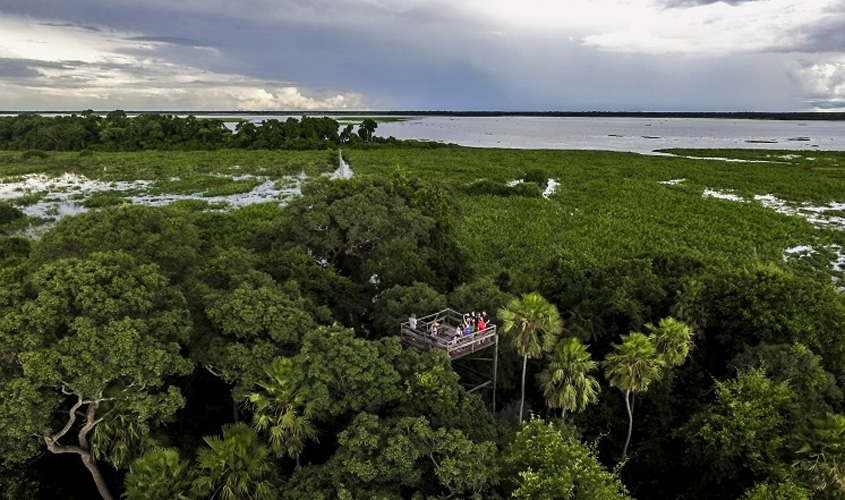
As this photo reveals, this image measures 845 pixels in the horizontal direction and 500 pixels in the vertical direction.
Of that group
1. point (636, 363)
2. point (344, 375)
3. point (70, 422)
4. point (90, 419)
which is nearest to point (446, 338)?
point (344, 375)

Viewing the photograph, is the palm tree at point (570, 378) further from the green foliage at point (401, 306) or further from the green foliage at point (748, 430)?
the green foliage at point (401, 306)

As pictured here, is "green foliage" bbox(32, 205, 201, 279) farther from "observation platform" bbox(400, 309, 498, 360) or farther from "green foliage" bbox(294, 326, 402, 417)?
"observation platform" bbox(400, 309, 498, 360)

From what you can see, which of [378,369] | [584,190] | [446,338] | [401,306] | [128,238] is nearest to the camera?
[378,369]

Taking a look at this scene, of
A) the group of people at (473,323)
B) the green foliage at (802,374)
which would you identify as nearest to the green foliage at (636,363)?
the green foliage at (802,374)

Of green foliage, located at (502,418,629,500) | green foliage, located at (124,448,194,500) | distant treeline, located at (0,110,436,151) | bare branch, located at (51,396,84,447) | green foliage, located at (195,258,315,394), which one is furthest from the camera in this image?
distant treeline, located at (0,110,436,151)

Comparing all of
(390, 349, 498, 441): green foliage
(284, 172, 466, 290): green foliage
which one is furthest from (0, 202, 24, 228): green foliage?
(390, 349, 498, 441): green foliage

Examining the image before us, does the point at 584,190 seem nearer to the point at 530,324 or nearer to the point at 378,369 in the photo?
the point at 530,324

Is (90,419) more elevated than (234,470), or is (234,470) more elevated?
(90,419)
